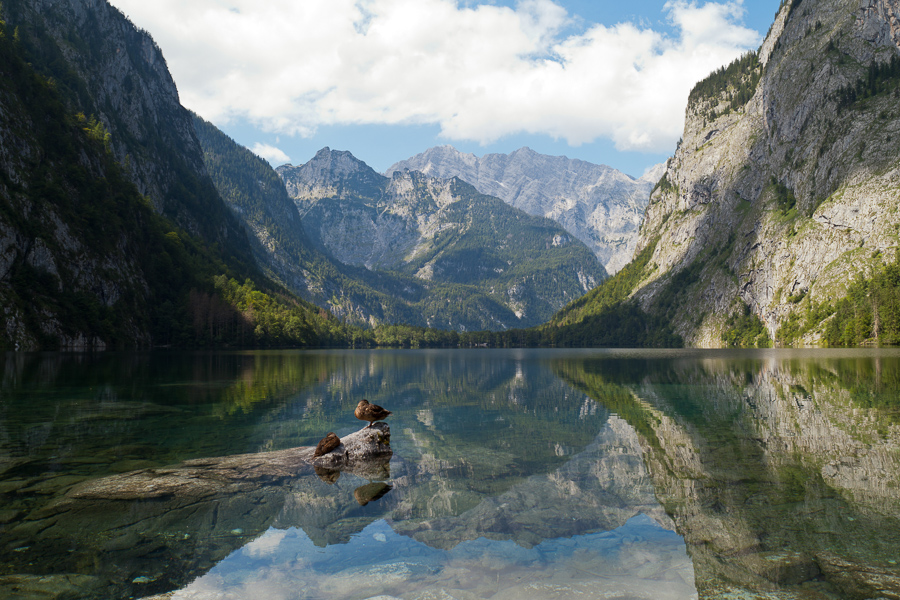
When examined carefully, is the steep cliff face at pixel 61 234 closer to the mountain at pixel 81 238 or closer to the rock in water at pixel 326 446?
the mountain at pixel 81 238

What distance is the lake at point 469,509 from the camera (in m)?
10.4

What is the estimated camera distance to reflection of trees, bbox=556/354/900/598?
10656 millimetres

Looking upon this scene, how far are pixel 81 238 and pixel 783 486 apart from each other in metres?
143

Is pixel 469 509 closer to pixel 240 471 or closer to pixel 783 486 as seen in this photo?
pixel 240 471

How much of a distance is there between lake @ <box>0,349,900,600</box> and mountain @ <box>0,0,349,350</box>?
89534 millimetres

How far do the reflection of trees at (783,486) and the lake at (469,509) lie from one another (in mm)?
79

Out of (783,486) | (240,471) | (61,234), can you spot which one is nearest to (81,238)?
(61,234)

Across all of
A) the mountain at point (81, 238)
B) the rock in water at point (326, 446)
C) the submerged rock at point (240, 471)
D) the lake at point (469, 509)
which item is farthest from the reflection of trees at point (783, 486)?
the mountain at point (81, 238)

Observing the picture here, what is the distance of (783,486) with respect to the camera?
1605 centimetres

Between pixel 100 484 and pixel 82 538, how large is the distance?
16.4 ft

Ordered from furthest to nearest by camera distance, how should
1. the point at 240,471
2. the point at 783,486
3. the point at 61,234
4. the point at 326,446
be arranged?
the point at 61,234, the point at 326,446, the point at 240,471, the point at 783,486

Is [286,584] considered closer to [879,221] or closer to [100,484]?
[100,484]

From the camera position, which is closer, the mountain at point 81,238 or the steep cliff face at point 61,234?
the steep cliff face at point 61,234

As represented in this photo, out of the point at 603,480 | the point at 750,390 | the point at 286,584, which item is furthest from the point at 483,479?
the point at 750,390
